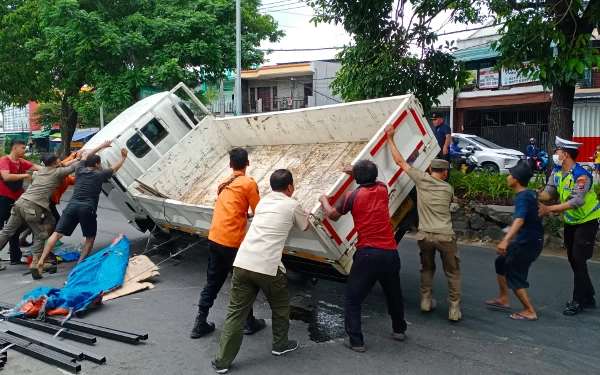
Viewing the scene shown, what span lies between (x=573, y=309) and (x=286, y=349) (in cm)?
278

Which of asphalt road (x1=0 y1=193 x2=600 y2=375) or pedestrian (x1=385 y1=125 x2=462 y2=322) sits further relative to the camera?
pedestrian (x1=385 y1=125 x2=462 y2=322)

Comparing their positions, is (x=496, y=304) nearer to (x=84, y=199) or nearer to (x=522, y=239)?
(x=522, y=239)

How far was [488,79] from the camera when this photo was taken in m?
22.6

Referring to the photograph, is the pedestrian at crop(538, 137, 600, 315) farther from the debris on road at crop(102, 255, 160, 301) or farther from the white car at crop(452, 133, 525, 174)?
the white car at crop(452, 133, 525, 174)

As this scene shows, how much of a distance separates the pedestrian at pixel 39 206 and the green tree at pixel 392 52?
4731 millimetres

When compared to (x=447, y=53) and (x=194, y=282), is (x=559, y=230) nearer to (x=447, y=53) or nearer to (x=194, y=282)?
(x=447, y=53)

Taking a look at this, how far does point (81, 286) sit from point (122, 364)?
1.92 m

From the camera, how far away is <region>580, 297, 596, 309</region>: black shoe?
5111 mm

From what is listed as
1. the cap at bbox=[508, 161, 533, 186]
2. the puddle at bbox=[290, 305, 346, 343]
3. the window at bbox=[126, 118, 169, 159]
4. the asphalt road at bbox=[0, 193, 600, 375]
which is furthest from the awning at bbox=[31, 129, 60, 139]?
the cap at bbox=[508, 161, 533, 186]

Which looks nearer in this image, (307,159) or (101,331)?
(101,331)

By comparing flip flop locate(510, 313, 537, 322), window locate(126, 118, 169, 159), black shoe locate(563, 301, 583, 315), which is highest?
window locate(126, 118, 169, 159)

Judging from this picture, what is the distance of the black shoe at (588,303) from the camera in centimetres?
511

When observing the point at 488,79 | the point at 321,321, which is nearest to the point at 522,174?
the point at 321,321

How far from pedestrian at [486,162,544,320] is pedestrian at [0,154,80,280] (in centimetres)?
544
